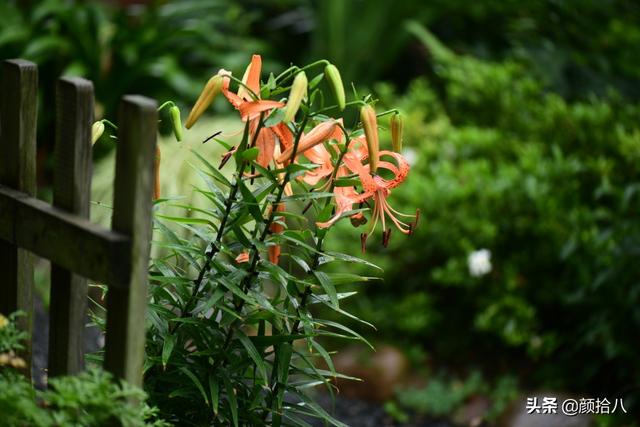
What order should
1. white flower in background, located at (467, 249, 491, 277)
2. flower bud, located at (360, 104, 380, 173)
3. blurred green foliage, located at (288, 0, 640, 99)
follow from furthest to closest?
blurred green foliage, located at (288, 0, 640, 99), white flower in background, located at (467, 249, 491, 277), flower bud, located at (360, 104, 380, 173)

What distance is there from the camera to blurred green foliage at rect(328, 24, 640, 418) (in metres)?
3.33

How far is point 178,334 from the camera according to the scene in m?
1.76

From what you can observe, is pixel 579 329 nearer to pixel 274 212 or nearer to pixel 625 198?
pixel 625 198

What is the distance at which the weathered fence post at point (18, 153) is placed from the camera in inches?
64.5

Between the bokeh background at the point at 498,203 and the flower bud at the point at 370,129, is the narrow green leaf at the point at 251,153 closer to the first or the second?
the flower bud at the point at 370,129

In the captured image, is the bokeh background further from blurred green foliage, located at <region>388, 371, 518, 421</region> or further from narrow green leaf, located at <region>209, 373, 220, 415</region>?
narrow green leaf, located at <region>209, 373, 220, 415</region>

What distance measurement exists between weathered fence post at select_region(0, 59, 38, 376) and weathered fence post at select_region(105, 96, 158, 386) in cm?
29

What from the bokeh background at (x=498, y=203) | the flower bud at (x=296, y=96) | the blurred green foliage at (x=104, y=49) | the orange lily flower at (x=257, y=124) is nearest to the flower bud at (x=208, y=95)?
the orange lily flower at (x=257, y=124)

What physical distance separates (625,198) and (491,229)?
54 centimetres

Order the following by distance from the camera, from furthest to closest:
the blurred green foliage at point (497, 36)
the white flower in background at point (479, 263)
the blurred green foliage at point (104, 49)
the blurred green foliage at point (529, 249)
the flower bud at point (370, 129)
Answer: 1. the blurred green foliage at point (104, 49)
2. the blurred green foliage at point (497, 36)
3. the white flower in background at point (479, 263)
4. the blurred green foliage at point (529, 249)
5. the flower bud at point (370, 129)

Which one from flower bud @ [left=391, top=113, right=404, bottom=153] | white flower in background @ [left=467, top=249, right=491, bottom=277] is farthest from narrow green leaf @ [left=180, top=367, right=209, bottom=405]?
white flower in background @ [left=467, top=249, right=491, bottom=277]

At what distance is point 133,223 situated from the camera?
142 cm

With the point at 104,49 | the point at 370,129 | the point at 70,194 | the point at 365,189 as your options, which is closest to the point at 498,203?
the point at 365,189

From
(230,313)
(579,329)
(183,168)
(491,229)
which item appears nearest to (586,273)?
(579,329)
